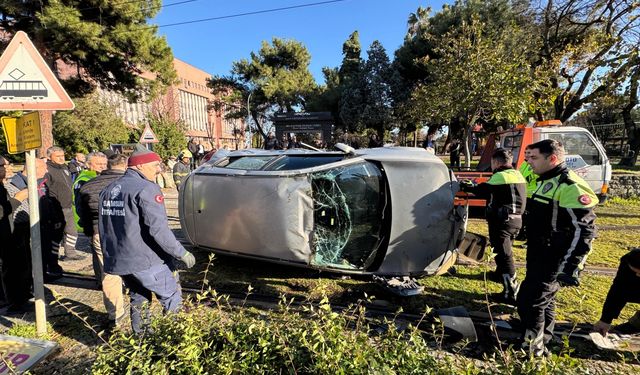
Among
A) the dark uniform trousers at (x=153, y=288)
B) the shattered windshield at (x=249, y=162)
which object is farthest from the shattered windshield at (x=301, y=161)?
the dark uniform trousers at (x=153, y=288)

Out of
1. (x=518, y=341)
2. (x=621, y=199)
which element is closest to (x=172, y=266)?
(x=518, y=341)

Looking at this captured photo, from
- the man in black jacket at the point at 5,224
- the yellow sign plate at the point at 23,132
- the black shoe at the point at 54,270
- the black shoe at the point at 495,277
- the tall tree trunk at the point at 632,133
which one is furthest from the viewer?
the tall tree trunk at the point at 632,133

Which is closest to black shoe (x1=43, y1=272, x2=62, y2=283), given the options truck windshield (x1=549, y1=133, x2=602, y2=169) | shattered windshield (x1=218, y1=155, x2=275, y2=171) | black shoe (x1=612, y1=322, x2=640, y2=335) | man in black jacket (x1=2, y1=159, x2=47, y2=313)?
man in black jacket (x1=2, y1=159, x2=47, y2=313)

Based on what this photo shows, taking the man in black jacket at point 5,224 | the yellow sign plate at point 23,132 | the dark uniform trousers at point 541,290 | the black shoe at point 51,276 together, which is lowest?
the black shoe at point 51,276

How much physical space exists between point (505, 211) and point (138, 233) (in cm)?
348

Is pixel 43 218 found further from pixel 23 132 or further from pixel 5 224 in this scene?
pixel 23 132

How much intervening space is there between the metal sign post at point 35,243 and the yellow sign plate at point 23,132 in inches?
4.8

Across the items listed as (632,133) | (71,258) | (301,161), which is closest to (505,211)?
(301,161)

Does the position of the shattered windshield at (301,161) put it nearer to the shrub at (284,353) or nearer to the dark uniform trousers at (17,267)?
the shrub at (284,353)

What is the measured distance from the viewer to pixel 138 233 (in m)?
2.48

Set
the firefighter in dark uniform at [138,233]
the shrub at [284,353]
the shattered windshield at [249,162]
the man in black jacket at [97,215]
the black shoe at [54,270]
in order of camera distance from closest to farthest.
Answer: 1. the shrub at [284,353]
2. the firefighter in dark uniform at [138,233]
3. the man in black jacket at [97,215]
4. the shattered windshield at [249,162]
5. the black shoe at [54,270]

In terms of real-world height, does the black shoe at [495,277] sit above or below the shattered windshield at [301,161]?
below

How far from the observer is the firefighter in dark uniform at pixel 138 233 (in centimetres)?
245

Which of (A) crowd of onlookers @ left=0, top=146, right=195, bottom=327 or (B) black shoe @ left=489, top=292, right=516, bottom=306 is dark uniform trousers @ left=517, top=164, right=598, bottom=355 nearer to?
(B) black shoe @ left=489, top=292, right=516, bottom=306
